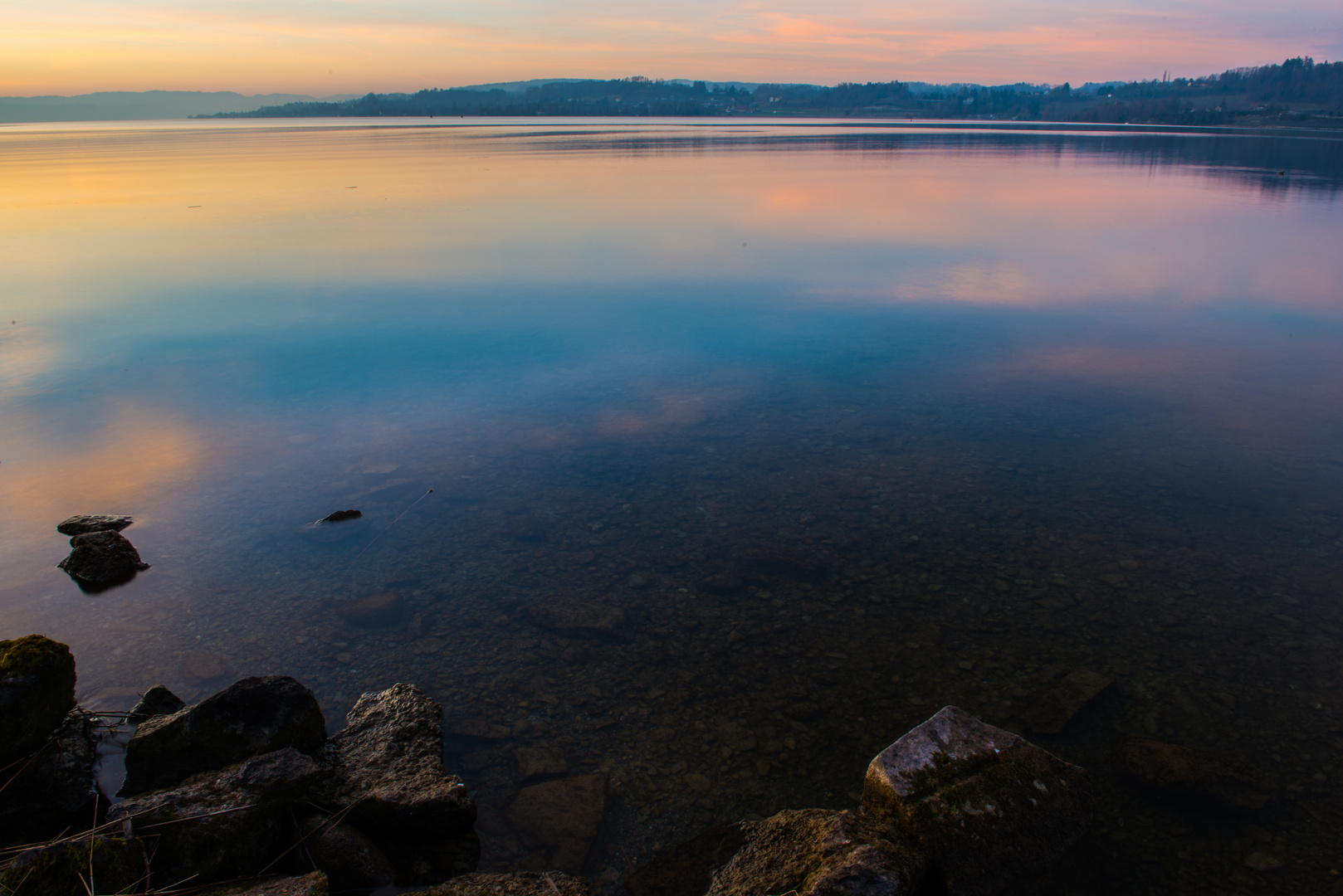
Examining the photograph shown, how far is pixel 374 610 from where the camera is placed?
4.68m

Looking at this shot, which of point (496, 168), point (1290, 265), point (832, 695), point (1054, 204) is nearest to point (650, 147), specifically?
point (496, 168)

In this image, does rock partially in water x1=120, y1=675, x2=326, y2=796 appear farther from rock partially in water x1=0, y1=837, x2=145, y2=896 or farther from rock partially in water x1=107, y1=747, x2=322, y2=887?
rock partially in water x1=0, y1=837, x2=145, y2=896

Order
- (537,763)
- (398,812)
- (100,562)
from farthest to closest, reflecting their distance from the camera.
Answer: (100,562) < (537,763) < (398,812)

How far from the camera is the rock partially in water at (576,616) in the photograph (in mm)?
4531

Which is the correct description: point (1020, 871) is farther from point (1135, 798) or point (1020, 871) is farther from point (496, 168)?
point (496, 168)

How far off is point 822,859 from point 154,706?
3.20 metres

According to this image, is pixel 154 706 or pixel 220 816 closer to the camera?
pixel 220 816

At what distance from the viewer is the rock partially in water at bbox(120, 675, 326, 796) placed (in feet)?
10.4

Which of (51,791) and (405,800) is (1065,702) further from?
(51,791)

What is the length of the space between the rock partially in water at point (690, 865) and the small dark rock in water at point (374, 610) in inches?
91.6

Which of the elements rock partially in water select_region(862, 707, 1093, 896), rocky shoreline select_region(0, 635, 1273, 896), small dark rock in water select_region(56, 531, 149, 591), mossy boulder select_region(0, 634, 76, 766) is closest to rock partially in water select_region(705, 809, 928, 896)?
rocky shoreline select_region(0, 635, 1273, 896)

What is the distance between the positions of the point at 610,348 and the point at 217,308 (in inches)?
266

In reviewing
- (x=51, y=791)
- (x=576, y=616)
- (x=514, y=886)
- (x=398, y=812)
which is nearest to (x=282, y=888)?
(x=398, y=812)

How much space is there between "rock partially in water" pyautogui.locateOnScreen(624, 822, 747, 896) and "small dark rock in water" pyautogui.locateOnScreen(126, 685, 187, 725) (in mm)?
2393
